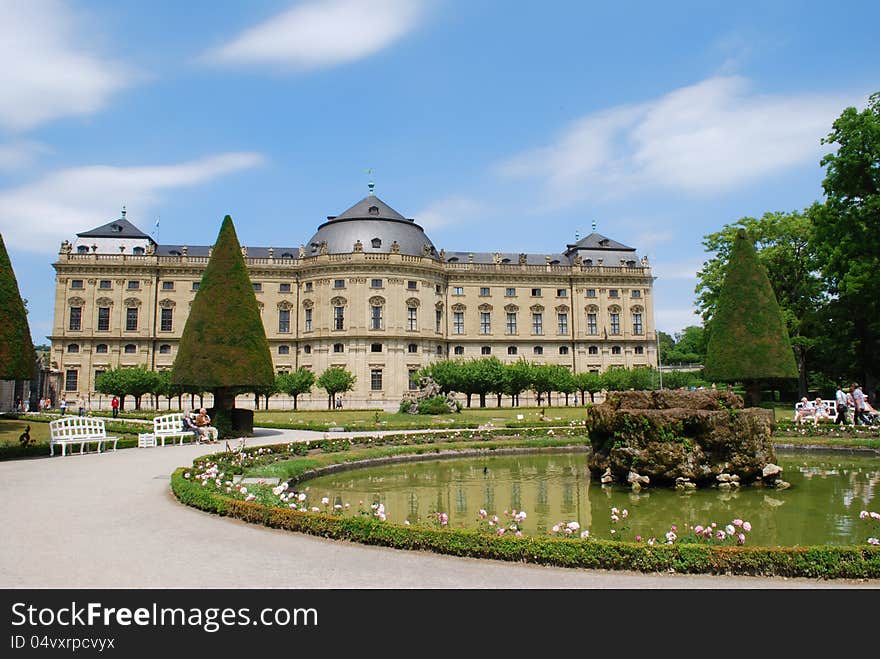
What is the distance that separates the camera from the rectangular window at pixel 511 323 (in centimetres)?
5444

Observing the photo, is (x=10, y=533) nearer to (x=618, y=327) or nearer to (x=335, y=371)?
(x=335, y=371)

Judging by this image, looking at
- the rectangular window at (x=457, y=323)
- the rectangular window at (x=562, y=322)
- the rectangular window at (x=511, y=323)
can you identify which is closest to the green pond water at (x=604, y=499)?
the rectangular window at (x=457, y=323)

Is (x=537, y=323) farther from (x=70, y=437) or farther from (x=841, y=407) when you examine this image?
(x=70, y=437)

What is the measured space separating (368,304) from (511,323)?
1332 centimetres

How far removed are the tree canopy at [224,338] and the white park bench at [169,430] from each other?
1.24 metres

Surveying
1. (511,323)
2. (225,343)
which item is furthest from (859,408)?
(511,323)

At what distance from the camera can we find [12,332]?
15.4 m

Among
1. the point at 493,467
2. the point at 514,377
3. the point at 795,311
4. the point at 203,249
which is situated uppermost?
the point at 203,249

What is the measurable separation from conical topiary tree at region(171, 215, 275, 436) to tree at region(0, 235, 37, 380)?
4442mm

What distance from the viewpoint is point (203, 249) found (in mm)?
54125

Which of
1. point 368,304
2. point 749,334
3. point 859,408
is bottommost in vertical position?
point 859,408

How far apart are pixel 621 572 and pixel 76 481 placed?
9414 mm

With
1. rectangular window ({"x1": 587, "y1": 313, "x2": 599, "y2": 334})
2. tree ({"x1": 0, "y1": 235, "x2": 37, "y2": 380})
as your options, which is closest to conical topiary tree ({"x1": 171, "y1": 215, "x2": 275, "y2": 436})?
tree ({"x1": 0, "y1": 235, "x2": 37, "y2": 380})

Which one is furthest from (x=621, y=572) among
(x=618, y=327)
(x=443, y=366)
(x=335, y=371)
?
(x=618, y=327)
